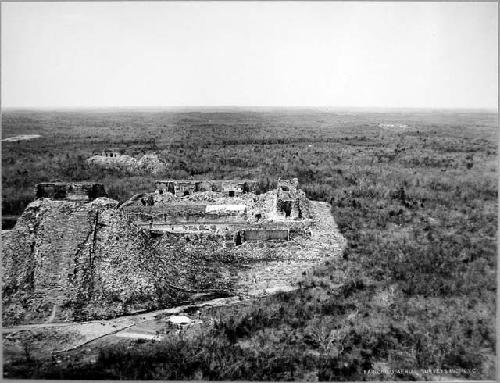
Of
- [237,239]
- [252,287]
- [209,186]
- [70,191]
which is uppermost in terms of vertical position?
[70,191]

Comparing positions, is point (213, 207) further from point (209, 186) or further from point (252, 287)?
point (252, 287)

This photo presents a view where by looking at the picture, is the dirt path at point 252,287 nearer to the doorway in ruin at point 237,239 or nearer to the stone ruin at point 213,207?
the stone ruin at point 213,207

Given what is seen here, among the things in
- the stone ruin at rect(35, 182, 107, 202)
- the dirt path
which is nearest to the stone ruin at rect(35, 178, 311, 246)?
the stone ruin at rect(35, 182, 107, 202)

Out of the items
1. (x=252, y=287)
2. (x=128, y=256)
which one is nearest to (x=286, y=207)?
(x=252, y=287)

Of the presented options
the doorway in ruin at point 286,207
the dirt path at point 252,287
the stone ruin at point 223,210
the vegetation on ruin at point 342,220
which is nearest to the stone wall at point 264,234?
the stone ruin at point 223,210

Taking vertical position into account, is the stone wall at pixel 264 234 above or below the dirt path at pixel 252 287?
above

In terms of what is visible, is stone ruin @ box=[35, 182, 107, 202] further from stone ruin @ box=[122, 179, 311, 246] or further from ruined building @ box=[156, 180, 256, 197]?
ruined building @ box=[156, 180, 256, 197]
